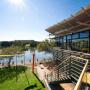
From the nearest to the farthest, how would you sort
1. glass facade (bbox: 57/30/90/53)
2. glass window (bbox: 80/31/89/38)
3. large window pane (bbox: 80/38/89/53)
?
glass window (bbox: 80/31/89/38) → glass facade (bbox: 57/30/90/53) → large window pane (bbox: 80/38/89/53)

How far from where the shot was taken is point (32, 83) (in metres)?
20.8

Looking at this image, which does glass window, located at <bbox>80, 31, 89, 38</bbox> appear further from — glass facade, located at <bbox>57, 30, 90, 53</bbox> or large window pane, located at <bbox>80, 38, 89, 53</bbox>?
large window pane, located at <bbox>80, 38, 89, 53</bbox>

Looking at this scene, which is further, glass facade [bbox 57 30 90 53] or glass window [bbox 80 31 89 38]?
glass facade [bbox 57 30 90 53]

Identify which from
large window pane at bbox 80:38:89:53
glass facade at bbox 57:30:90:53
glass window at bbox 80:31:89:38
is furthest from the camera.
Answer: large window pane at bbox 80:38:89:53

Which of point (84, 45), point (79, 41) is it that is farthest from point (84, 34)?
point (79, 41)

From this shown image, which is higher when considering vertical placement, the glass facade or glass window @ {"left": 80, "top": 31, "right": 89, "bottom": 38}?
glass window @ {"left": 80, "top": 31, "right": 89, "bottom": 38}

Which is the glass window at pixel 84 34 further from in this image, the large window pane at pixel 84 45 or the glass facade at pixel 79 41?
the large window pane at pixel 84 45

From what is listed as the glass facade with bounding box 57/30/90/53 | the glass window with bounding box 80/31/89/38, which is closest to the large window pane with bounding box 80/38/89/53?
the glass facade with bounding box 57/30/90/53

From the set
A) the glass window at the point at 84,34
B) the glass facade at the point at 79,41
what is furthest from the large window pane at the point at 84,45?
the glass window at the point at 84,34

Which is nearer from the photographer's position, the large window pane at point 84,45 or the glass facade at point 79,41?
the glass facade at point 79,41

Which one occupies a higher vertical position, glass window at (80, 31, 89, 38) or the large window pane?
glass window at (80, 31, 89, 38)

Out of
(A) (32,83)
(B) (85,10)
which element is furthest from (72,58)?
(A) (32,83)

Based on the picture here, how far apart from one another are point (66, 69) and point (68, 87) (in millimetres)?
3371

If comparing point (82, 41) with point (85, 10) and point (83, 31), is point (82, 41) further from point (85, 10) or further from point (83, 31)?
point (85, 10)
